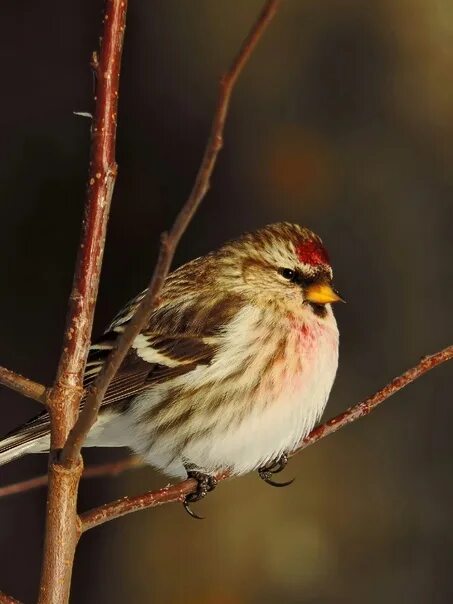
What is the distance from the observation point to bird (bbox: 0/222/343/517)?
2.28 m

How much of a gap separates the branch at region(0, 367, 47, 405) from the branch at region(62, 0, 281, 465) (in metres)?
0.10

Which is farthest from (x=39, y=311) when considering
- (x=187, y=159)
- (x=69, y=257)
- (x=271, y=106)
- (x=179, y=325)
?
(x=179, y=325)

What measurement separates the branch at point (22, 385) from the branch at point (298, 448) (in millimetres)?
176

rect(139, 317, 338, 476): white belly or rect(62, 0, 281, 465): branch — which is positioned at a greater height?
rect(62, 0, 281, 465): branch

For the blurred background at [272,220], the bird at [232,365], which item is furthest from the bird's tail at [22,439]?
the blurred background at [272,220]

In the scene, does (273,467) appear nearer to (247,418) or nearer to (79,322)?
(247,418)

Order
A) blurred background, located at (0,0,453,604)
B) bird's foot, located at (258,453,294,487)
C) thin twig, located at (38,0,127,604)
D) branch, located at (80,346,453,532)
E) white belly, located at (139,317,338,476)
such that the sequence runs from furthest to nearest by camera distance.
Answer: blurred background, located at (0,0,453,604)
bird's foot, located at (258,453,294,487)
white belly, located at (139,317,338,476)
branch, located at (80,346,453,532)
thin twig, located at (38,0,127,604)

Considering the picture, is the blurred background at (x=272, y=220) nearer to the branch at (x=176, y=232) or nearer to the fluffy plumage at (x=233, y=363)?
the fluffy plumage at (x=233, y=363)

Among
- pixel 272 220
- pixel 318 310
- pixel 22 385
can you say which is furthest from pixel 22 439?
pixel 272 220

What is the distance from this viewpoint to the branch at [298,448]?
1.55m

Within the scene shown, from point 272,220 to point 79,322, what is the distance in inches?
94.5

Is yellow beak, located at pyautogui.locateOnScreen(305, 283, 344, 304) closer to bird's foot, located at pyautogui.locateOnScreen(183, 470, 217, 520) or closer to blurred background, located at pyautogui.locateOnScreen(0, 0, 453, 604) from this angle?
bird's foot, located at pyautogui.locateOnScreen(183, 470, 217, 520)

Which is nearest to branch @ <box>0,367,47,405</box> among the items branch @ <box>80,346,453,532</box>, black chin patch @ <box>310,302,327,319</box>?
branch @ <box>80,346,453,532</box>

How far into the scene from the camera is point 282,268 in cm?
241
